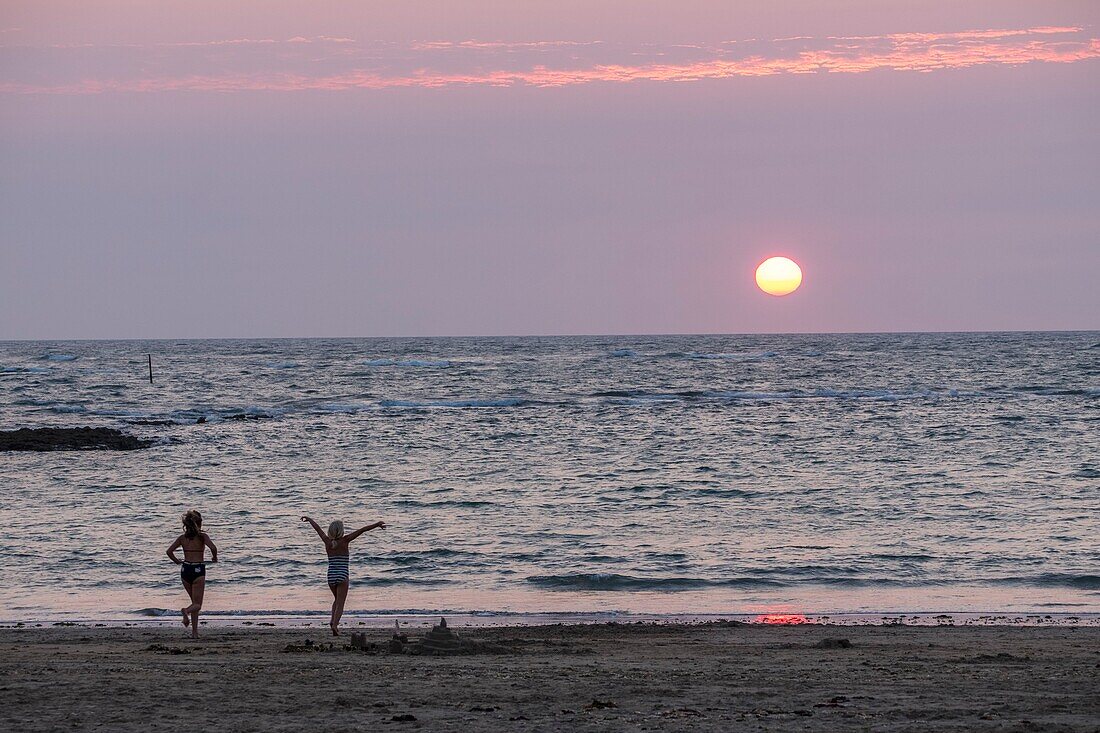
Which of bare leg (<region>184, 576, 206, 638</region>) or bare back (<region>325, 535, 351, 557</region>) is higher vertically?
bare back (<region>325, 535, 351, 557</region>)

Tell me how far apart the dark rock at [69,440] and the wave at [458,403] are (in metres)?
21.0

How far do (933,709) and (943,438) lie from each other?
3158 centimetres

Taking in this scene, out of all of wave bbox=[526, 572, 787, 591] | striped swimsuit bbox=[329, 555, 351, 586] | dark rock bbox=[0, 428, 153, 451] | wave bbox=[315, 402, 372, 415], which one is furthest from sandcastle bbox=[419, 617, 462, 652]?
wave bbox=[315, 402, 372, 415]

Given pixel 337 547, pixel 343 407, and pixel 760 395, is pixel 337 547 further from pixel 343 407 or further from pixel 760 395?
pixel 760 395

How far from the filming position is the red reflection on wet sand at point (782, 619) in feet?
46.5

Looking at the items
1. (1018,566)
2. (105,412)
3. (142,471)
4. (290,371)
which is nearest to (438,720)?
(1018,566)

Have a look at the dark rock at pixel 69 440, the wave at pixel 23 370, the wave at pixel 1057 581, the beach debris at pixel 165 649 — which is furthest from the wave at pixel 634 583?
the wave at pixel 23 370

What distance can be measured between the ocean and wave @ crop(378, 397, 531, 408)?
1.85 metres

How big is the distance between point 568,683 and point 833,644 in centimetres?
363

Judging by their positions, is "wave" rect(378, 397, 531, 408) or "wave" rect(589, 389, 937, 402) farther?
"wave" rect(589, 389, 937, 402)

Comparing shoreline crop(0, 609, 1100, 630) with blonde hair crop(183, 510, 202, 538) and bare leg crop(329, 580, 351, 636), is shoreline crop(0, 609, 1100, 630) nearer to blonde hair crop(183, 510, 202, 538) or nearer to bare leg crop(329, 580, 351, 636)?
bare leg crop(329, 580, 351, 636)

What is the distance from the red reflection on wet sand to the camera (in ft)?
46.5

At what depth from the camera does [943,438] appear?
1519 inches

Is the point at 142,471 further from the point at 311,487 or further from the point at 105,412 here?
the point at 105,412
